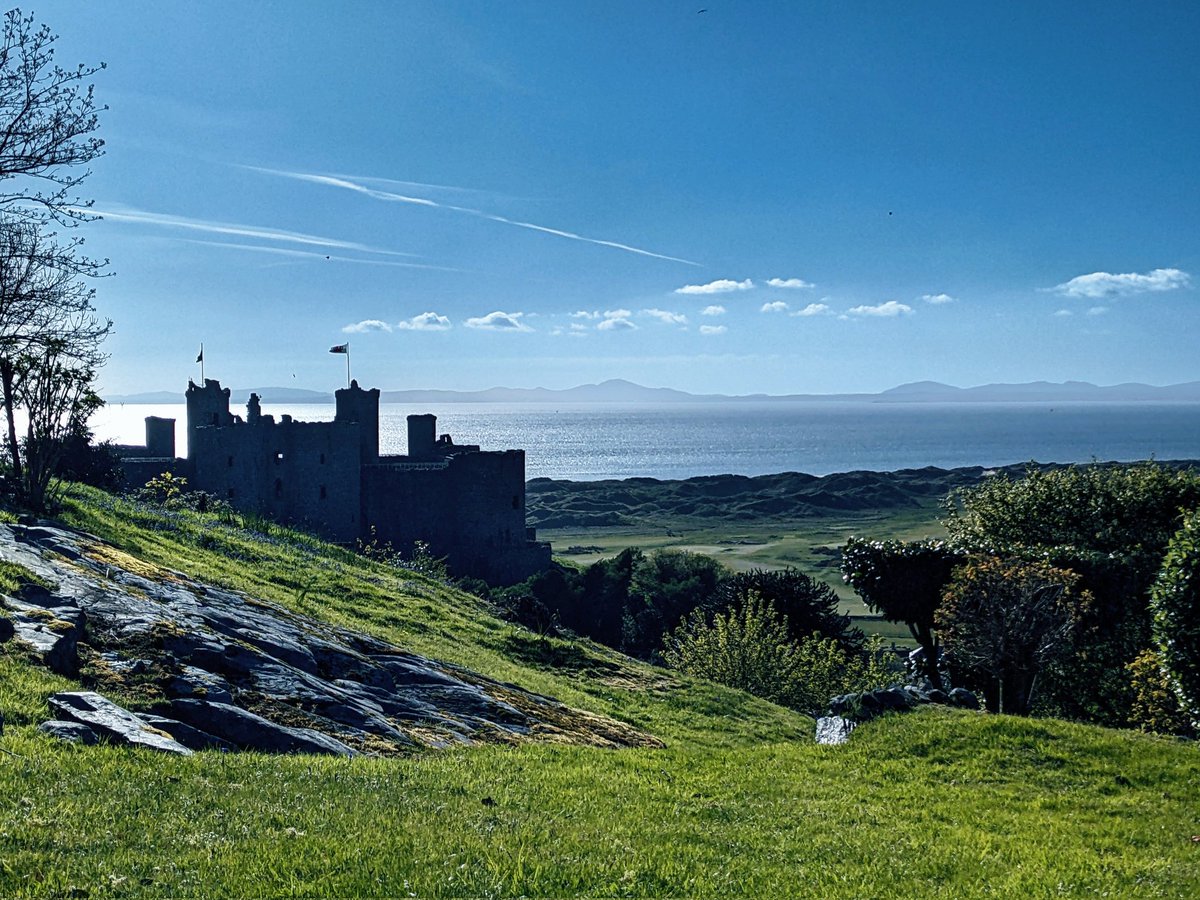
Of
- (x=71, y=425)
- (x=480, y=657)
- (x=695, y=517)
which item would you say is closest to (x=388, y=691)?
(x=480, y=657)

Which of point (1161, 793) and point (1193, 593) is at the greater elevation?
point (1193, 593)

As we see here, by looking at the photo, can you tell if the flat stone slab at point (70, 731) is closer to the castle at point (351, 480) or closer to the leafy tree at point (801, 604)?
the leafy tree at point (801, 604)

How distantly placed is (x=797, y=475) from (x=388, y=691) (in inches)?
6005

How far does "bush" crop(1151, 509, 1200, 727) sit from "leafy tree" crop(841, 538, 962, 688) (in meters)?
8.44

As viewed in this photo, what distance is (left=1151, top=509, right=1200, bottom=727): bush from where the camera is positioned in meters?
15.0

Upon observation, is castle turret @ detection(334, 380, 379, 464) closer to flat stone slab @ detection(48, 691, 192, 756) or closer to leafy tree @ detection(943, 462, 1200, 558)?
leafy tree @ detection(943, 462, 1200, 558)

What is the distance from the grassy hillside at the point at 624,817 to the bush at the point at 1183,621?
1.38 m

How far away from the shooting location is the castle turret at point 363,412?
5128 centimetres

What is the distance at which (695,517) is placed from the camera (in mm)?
136250

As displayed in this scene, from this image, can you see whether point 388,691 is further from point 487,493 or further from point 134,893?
point 487,493

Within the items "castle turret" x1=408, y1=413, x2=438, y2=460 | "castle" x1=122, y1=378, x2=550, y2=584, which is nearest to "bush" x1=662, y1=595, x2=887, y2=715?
"castle" x1=122, y1=378, x2=550, y2=584

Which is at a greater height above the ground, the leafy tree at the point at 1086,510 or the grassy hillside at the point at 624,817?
the leafy tree at the point at 1086,510

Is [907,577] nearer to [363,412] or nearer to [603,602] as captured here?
[603,602]

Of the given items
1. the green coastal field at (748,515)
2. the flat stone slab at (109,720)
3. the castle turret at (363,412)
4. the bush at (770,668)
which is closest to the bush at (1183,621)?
the bush at (770,668)
